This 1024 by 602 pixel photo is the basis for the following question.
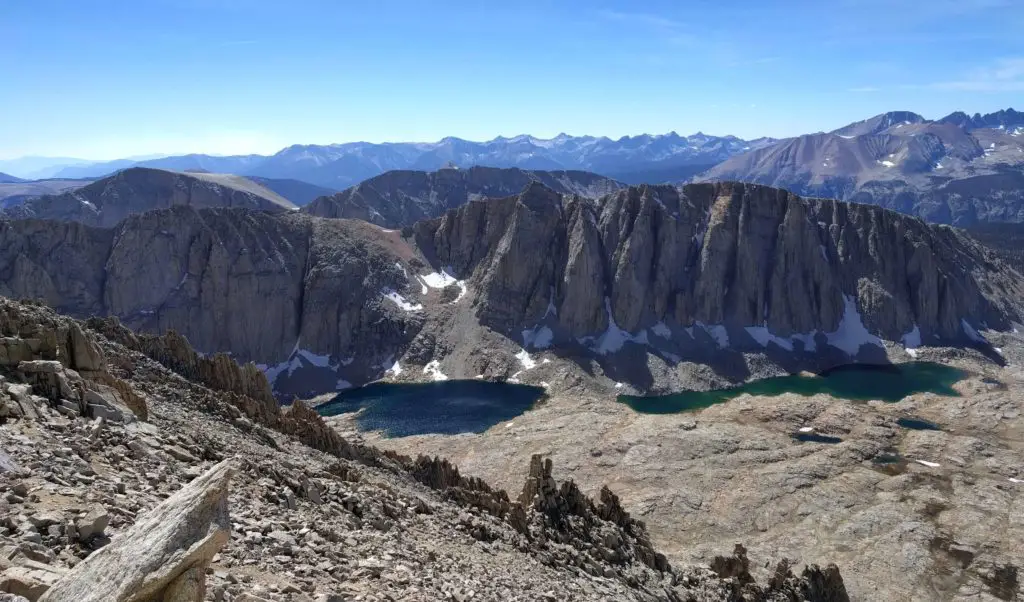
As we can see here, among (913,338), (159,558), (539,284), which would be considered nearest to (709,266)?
(539,284)

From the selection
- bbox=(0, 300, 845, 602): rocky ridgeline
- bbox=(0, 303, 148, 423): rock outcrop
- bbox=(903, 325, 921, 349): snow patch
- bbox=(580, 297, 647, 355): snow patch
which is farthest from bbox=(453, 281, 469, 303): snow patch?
bbox=(0, 303, 148, 423): rock outcrop

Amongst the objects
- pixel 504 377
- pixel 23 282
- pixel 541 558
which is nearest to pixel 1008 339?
pixel 504 377

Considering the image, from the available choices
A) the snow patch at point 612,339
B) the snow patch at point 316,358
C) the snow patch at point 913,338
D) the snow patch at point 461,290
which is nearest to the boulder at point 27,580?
the snow patch at point 612,339

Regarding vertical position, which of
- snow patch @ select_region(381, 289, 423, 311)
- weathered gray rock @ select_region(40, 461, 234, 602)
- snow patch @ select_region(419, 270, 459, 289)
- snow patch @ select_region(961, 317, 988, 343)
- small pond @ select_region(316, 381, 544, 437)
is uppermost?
weathered gray rock @ select_region(40, 461, 234, 602)

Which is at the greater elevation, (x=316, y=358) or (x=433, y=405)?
(x=316, y=358)

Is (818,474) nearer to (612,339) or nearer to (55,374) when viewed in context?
(612,339)

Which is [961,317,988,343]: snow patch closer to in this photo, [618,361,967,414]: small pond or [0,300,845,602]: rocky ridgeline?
[618,361,967,414]: small pond
